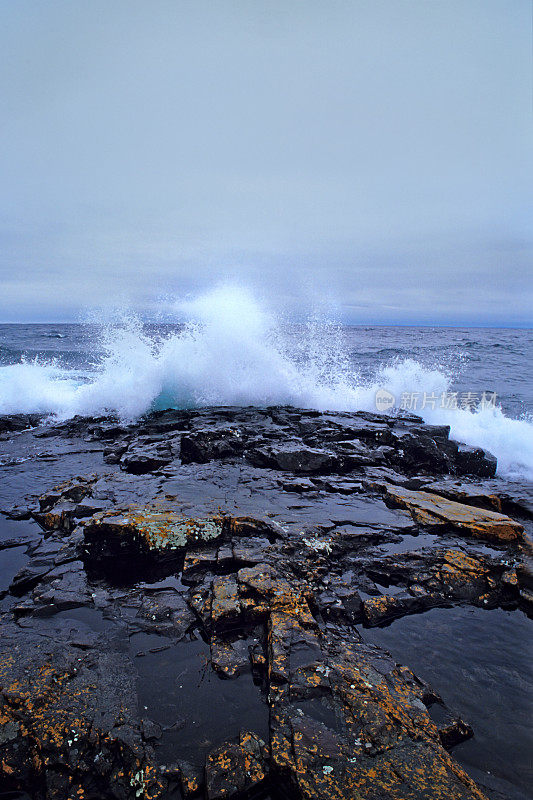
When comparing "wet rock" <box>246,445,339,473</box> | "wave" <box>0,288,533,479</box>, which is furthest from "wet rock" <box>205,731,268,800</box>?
"wave" <box>0,288,533,479</box>

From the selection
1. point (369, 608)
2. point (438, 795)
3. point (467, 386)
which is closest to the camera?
point (438, 795)

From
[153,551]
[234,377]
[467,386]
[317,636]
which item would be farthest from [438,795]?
[467,386]

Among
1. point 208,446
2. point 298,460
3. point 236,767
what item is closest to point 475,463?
point 298,460

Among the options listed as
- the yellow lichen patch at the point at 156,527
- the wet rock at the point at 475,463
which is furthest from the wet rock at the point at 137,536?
the wet rock at the point at 475,463

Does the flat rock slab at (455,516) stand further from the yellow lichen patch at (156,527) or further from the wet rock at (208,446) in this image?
the wet rock at (208,446)

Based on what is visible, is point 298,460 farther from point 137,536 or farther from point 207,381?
point 207,381

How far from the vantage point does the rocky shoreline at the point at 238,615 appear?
2094 millimetres

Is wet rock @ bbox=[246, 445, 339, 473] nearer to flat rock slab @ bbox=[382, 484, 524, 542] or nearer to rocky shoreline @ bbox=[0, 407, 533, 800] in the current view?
rocky shoreline @ bbox=[0, 407, 533, 800]

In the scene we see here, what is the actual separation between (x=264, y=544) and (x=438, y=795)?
238cm

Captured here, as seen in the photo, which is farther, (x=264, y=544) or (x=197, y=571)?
(x=264, y=544)

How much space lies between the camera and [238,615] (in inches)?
123

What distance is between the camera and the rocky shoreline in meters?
2.09

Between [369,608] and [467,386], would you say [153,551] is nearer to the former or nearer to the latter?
[369,608]

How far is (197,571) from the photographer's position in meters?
3.80
